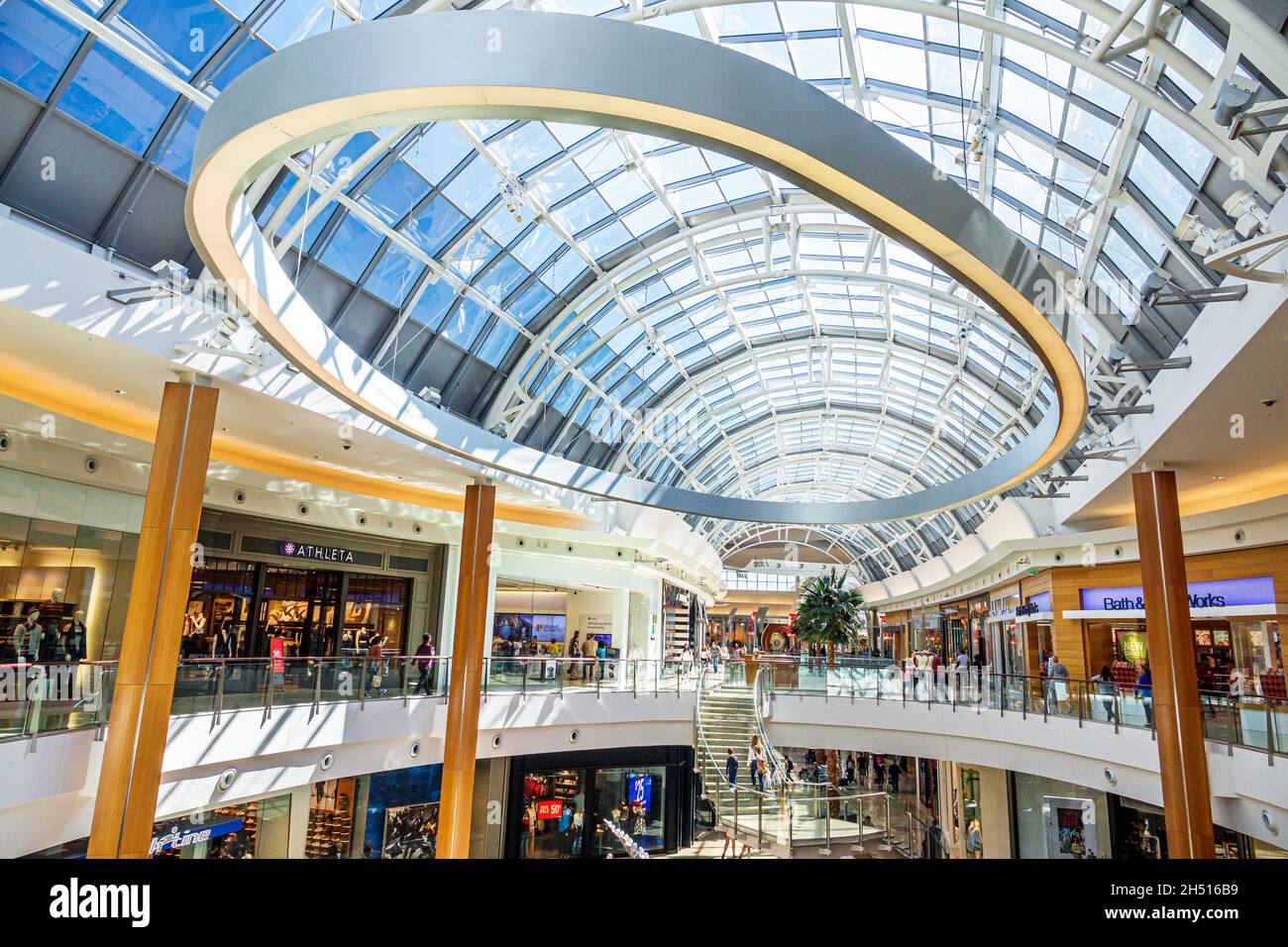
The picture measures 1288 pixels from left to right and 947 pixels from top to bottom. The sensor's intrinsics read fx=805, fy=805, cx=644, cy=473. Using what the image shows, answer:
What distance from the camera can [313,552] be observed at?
23562 mm

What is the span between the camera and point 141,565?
12.3 meters

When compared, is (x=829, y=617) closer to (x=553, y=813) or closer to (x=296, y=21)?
(x=553, y=813)

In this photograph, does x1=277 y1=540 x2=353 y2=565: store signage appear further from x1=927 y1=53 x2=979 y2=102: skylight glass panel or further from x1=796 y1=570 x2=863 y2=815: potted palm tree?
x1=796 y1=570 x2=863 y2=815: potted palm tree

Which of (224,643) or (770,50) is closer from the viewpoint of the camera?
(770,50)

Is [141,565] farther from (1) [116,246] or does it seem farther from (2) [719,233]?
(2) [719,233]

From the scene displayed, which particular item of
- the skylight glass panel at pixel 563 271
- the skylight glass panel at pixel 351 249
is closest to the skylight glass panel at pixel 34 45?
the skylight glass panel at pixel 351 249

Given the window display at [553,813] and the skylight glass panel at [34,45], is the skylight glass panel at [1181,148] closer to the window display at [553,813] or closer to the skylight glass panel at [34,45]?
the skylight glass panel at [34,45]

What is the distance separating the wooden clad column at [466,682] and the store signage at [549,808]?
6.67 meters

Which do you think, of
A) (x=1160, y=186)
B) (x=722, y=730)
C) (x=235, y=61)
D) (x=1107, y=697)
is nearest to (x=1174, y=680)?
(x=1107, y=697)

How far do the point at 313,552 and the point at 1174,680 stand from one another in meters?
21.5

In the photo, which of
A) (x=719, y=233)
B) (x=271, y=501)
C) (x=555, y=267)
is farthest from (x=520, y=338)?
(x=271, y=501)

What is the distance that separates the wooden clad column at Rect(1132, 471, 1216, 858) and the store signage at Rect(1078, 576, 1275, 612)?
3.07 feet

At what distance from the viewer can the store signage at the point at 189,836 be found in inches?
609

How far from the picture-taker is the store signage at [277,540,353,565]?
74.5 ft
